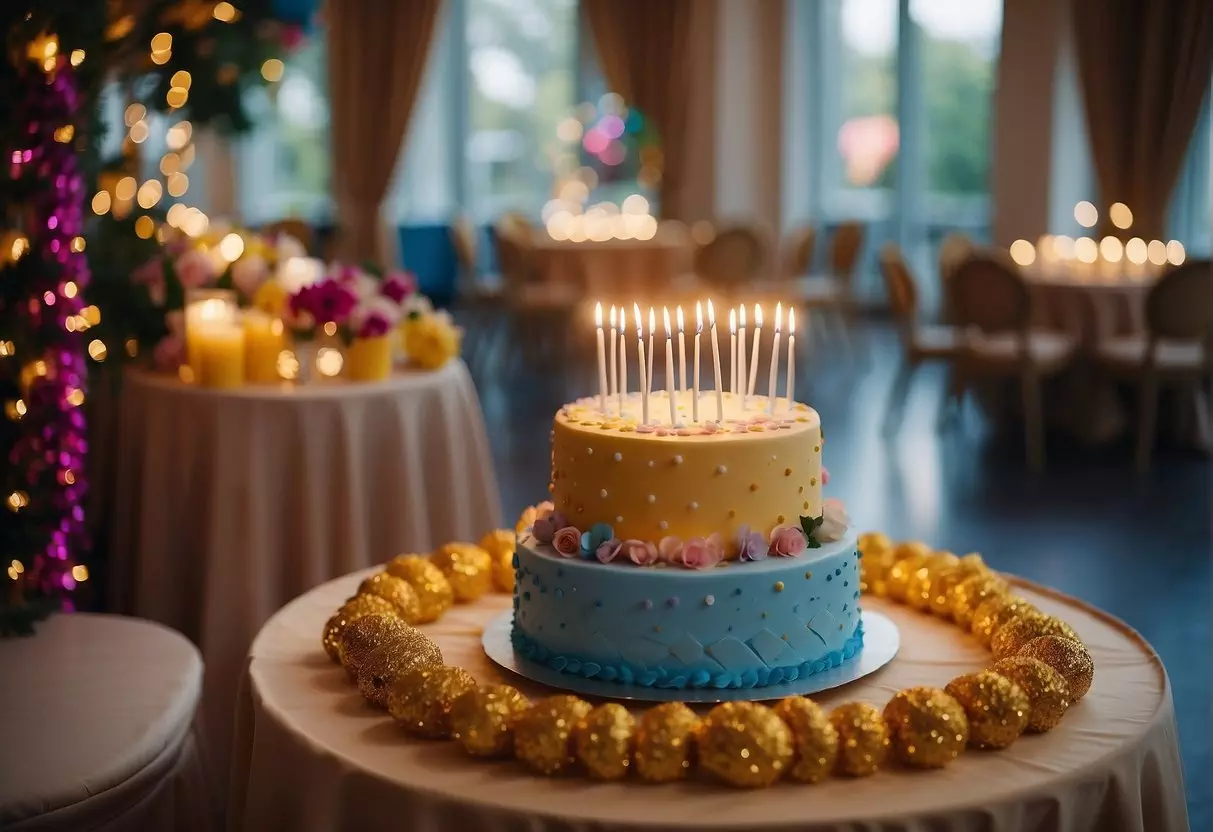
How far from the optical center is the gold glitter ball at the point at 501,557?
2.18 m

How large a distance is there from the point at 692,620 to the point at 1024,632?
1.50 feet

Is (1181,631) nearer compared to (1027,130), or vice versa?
(1181,631)

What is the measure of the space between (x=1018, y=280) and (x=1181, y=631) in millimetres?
2705

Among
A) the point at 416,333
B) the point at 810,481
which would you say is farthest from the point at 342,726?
the point at 416,333

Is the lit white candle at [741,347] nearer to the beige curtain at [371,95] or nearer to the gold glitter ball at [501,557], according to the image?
the gold glitter ball at [501,557]

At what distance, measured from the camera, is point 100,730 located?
2076mm

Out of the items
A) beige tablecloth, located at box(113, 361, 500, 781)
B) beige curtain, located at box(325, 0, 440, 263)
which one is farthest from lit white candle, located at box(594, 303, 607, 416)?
beige curtain, located at box(325, 0, 440, 263)

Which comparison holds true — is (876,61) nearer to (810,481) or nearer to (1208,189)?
(1208,189)

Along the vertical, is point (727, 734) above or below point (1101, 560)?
above

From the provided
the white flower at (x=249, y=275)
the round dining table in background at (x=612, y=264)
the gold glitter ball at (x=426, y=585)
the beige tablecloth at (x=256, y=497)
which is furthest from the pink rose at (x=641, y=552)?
the round dining table in background at (x=612, y=264)

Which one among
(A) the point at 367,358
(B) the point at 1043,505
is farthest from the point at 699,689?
(B) the point at 1043,505

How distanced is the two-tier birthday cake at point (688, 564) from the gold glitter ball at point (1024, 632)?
20 centimetres

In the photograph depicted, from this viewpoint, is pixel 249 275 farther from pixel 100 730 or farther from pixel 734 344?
pixel 734 344

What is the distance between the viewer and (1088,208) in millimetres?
9375
